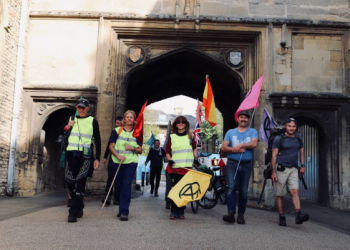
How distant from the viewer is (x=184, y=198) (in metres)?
6.20

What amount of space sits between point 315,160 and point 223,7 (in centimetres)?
566

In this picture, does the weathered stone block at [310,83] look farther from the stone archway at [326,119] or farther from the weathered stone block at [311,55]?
the weathered stone block at [311,55]

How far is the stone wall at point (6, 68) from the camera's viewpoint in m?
10.3

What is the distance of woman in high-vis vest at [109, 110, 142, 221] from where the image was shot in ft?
20.2

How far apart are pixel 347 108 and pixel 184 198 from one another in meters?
7.21

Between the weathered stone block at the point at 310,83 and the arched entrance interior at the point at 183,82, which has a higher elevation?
the arched entrance interior at the point at 183,82

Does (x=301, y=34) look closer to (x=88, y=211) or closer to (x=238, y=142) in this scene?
(x=238, y=142)

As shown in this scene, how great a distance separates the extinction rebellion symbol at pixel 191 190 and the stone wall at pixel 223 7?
6787mm

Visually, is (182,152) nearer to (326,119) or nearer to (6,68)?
(6,68)

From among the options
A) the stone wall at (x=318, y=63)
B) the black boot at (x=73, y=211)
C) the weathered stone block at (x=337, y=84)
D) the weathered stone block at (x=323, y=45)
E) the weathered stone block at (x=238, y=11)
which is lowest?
the black boot at (x=73, y=211)

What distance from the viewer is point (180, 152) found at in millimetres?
6590

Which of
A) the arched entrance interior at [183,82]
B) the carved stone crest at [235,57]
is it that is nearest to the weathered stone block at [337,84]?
the carved stone crest at [235,57]

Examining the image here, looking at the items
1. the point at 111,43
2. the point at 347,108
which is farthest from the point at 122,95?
the point at 347,108

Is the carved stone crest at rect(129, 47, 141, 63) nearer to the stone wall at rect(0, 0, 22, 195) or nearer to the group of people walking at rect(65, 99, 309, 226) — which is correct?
the stone wall at rect(0, 0, 22, 195)
